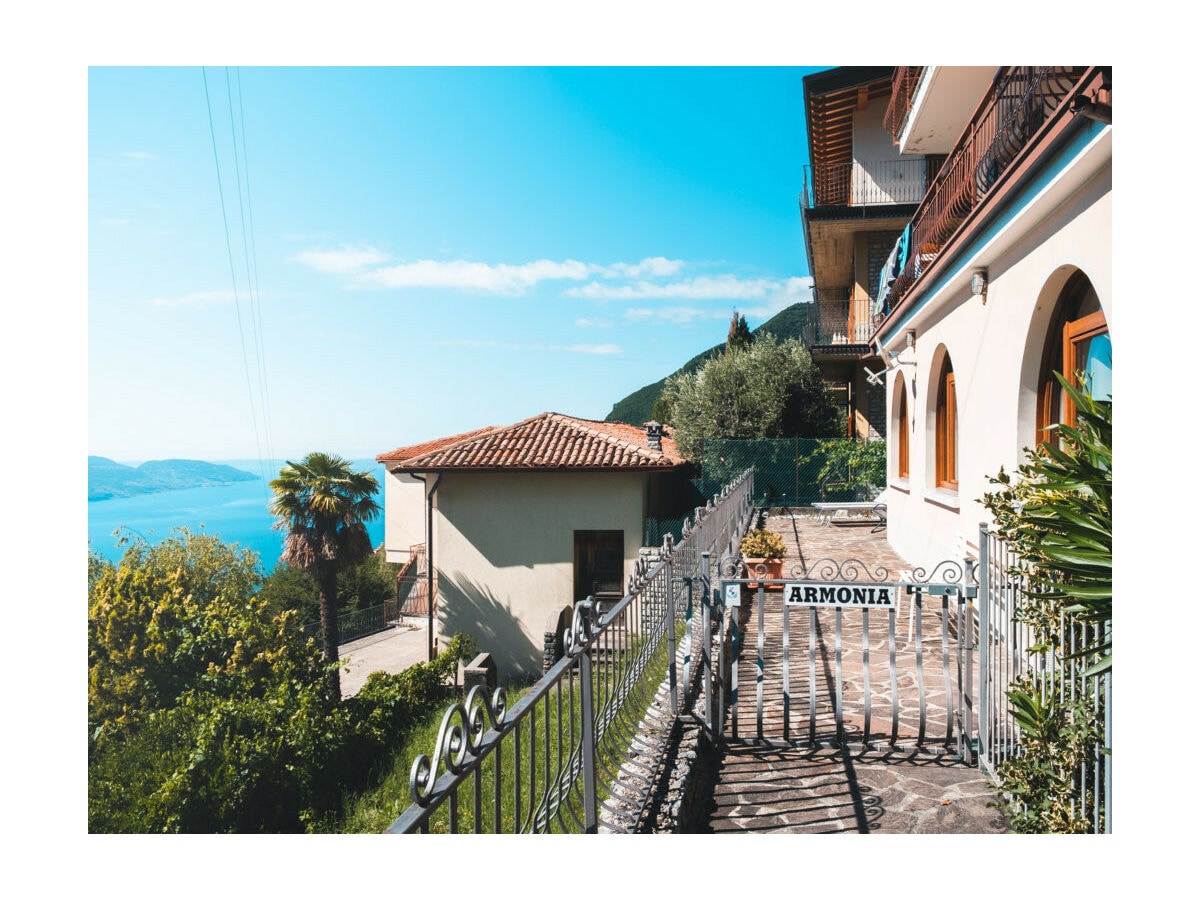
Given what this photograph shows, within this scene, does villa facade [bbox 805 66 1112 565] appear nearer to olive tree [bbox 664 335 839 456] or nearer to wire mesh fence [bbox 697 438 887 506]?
wire mesh fence [bbox 697 438 887 506]

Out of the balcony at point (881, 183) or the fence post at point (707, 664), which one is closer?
the fence post at point (707, 664)

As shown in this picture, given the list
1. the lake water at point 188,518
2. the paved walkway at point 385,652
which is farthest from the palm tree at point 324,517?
the lake water at point 188,518

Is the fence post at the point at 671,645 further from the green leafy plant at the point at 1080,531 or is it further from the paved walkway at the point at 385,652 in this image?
the paved walkway at the point at 385,652

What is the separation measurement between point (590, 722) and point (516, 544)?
45.1 ft

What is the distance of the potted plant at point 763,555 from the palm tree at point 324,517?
13.3 metres

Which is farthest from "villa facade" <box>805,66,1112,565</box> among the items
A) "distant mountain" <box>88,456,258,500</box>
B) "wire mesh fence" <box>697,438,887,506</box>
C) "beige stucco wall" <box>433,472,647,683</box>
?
"distant mountain" <box>88,456,258,500</box>

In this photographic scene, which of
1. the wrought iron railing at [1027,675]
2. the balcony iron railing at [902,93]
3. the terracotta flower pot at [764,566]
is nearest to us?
the wrought iron railing at [1027,675]

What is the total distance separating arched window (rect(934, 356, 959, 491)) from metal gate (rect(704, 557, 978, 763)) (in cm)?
270

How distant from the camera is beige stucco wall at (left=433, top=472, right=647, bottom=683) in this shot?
15.8 metres

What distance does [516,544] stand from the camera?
16109 mm

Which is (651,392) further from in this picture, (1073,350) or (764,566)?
(1073,350)

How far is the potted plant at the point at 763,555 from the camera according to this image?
732 centimetres
